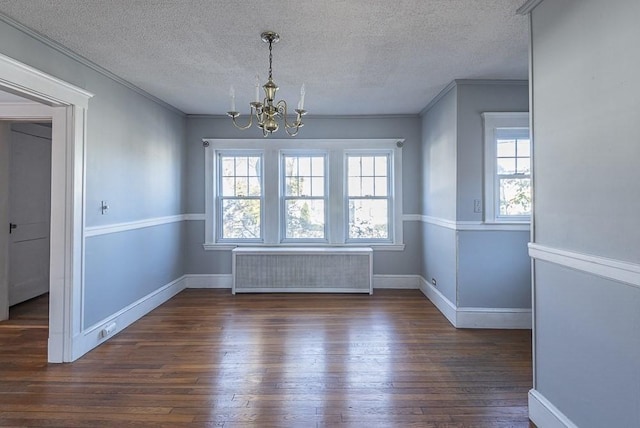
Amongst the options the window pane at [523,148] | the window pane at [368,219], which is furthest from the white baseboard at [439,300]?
the window pane at [523,148]

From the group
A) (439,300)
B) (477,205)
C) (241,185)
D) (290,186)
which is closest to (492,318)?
(439,300)

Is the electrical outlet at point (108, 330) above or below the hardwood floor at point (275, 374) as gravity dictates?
above

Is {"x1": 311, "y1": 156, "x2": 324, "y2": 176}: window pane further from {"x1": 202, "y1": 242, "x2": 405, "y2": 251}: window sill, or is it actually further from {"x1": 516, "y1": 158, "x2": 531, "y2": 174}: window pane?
{"x1": 516, "y1": 158, "x2": 531, "y2": 174}: window pane

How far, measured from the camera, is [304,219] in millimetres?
5211

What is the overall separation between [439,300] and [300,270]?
1.85 meters

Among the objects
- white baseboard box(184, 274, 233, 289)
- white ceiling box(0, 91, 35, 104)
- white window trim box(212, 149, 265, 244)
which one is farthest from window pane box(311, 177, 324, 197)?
white ceiling box(0, 91, 35, 104)

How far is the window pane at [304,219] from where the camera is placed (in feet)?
17.1

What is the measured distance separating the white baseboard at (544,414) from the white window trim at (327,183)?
3075 mm

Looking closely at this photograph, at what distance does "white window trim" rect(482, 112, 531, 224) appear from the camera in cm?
352

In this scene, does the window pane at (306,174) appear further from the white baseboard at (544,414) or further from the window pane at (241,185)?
the white baseboard at (544,414)

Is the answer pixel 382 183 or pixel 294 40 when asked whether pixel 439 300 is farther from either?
pixel 294 40

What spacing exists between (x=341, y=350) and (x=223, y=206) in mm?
3019

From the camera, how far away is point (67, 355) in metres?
2.80

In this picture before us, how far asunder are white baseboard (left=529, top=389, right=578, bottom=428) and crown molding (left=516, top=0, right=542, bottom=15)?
2.24 metres
